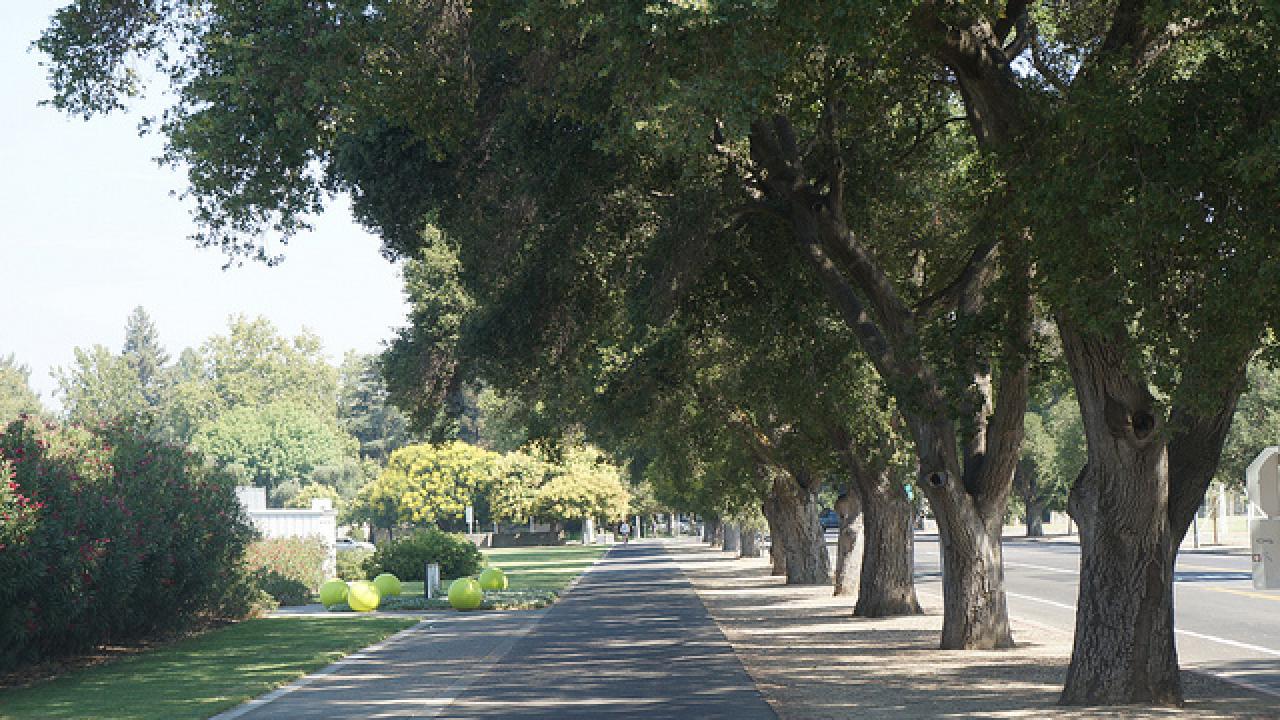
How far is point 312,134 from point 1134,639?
8.94 m

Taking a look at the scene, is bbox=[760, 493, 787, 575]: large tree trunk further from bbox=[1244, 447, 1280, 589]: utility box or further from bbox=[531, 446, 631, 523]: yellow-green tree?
bbox=[531, 446, 631, 523]: yellow-green tree

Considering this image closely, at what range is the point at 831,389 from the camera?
21.5 m

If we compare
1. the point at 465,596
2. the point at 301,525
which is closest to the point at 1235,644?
the point at 465,596

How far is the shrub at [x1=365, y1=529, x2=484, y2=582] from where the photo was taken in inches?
1761

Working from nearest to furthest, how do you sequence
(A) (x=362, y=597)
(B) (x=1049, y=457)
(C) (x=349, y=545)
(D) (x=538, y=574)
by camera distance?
1. (A) (x=362, y=597)
2. (D) (x=538, y=574)
3. (B) (x=1049, y=457)
4. (C) (x=349, y=545)

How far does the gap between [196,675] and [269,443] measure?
102 meters

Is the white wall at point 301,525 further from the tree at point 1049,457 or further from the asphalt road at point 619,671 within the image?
the tree at point 1049,457

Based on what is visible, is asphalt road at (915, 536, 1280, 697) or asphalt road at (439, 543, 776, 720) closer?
asphalt road at (439, 543, 776, 720)

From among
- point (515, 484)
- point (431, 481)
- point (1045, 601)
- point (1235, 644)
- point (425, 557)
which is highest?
point (431, 481)

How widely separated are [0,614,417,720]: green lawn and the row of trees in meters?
4.88

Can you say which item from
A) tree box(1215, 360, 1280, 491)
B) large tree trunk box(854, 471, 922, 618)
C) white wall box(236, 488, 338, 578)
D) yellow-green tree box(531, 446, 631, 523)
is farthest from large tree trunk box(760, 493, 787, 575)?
yellow-green tree box(531, 446, 631, 523)

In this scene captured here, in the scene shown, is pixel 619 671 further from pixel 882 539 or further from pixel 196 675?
pixel 882 539

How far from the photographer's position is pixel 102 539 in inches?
747

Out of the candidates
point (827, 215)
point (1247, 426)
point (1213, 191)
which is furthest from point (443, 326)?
point (1247, 426)
